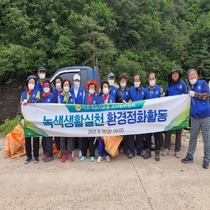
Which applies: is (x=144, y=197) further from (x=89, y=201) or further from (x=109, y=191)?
(x=89, y=201)

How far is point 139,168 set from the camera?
4250 mm

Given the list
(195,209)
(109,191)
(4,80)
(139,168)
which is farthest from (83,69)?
(4,80)

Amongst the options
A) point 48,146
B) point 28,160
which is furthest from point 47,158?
point 28,160

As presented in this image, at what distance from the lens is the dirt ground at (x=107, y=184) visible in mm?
3164

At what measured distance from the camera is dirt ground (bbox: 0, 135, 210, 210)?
3164mm

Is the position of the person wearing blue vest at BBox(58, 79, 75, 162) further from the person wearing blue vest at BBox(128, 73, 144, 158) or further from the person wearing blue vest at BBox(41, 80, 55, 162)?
the person wearing blue vest at BBox(128, 73, 144, 158)

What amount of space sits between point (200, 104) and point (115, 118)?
1.67 m

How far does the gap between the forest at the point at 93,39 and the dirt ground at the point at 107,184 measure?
1447 cm

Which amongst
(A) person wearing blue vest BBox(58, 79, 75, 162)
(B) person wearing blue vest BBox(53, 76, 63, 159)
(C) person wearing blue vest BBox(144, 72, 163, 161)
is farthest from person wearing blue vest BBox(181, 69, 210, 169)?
(B) person wearing blue vest BBox(53, 76, 63, 159)

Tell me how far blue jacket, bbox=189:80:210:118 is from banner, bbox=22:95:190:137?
46cm

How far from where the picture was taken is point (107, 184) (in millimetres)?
3705

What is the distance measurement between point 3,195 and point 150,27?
30662 mm

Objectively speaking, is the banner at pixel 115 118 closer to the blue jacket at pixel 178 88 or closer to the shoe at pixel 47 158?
the blue jacket at pixel 178 88

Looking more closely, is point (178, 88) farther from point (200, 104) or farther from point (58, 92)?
point (58, 92)
